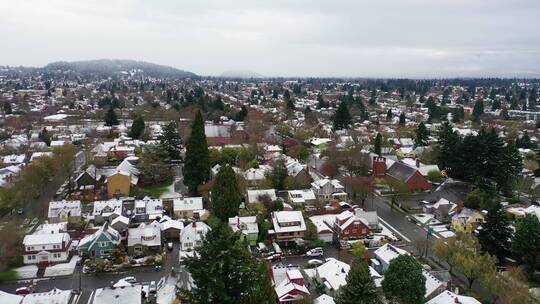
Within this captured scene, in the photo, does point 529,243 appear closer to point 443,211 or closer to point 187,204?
point 443,211

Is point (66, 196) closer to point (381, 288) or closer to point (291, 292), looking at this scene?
point (291, 292)

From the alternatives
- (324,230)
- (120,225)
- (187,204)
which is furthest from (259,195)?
(120,225)

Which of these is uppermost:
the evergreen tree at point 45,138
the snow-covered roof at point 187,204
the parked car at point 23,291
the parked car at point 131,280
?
the evergreen tree at point 45,138

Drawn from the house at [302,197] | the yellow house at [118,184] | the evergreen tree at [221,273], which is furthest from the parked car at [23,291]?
the house at [302,197]

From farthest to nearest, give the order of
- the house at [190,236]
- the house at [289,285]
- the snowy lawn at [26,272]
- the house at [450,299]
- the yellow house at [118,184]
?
the yellow house at [118,184], the house at [190,236], the snowy lawn at [26,272], the house at [289,285], the house at [450,299]

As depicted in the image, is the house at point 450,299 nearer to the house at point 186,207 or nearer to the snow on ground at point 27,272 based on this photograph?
the house at point 186,207

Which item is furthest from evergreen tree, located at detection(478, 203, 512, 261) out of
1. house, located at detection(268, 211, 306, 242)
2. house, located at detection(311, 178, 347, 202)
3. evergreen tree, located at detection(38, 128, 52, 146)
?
evergreen tree, located at detection(38, 128, 52, 146)

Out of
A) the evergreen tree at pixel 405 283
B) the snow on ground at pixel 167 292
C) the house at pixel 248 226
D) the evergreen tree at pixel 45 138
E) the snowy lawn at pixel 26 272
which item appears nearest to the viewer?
the evergreen tree at pixel 405 283
